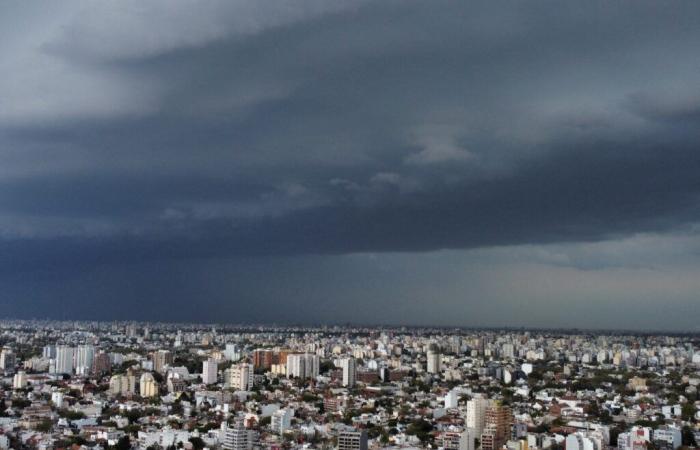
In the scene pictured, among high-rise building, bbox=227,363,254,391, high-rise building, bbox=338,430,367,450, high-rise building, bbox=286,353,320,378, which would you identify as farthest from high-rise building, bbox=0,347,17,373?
high-rise building, bbox=338,430,367,450

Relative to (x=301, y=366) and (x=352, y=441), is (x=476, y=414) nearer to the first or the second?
(x=352, y=441)

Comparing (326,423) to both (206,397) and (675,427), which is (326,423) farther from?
(675,427)

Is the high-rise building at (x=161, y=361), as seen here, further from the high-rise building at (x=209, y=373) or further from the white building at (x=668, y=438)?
the white building at (x=668, y=438)

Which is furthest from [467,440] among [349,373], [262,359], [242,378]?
[262,359]

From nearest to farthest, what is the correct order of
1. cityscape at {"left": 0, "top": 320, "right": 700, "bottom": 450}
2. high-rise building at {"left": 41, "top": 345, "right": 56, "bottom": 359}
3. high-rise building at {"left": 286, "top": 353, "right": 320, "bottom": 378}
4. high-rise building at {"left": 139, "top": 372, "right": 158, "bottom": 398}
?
cityscape at {"left": 0, "top": 320, "right": 700, "bottom": 450}, high-rise building at {"left": 139, "top": 372, "right": 158, "bottom": 398}, high-rise building at {"left": 286, "top": 353, "right": 320, "bottom": 378}, high-rise building at {"left": 41, "top": 345, "right": 56, "bottom": 359}

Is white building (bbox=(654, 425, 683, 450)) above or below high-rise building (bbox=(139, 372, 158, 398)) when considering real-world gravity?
above

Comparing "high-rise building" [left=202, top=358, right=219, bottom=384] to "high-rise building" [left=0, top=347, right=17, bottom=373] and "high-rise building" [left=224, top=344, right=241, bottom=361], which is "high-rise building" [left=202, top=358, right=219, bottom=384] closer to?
"high-rise building" [left=224, top=344, right=241, bottom=361]

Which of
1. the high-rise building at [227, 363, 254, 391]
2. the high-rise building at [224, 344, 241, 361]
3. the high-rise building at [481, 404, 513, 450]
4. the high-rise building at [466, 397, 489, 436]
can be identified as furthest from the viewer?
the high-rise building at [224, 344, 241, 361]
